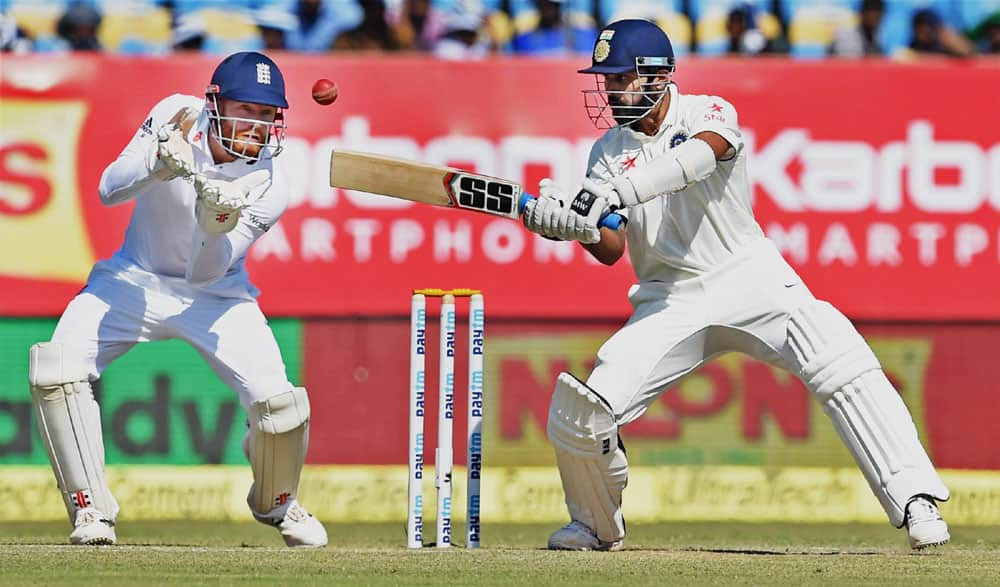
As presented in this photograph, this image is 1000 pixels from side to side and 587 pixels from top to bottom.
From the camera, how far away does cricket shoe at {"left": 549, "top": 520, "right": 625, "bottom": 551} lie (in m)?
6.42

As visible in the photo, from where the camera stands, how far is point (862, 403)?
620 centimetres

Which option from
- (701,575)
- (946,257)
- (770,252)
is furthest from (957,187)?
(701,575)

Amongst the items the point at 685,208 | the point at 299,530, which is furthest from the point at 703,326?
the point at 299,530

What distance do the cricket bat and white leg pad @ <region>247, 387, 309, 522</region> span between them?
0.78m

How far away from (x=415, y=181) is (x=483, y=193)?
25 cm

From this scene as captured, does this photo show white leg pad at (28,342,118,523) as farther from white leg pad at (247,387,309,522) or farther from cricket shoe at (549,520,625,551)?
cricket shoe at (549,520,625,551)

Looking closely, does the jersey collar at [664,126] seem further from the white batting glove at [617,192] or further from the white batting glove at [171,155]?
the white batting glove at [171,155]

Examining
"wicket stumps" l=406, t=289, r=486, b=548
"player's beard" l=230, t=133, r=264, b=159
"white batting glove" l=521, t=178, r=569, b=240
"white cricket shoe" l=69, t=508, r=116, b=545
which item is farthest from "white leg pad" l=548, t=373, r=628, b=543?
"white cricket shoe" l=69, t=508, r=116, b=545

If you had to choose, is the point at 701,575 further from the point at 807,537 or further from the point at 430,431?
the point at 430,431

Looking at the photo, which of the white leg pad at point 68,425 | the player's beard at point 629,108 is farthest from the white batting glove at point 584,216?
the white leg pad at point 68,425

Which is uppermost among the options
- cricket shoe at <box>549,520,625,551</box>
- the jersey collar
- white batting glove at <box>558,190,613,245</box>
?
the jersey collar

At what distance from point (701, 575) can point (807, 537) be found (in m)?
2.48

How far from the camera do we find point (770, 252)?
21.1 feet

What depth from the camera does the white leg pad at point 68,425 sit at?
6348mm
